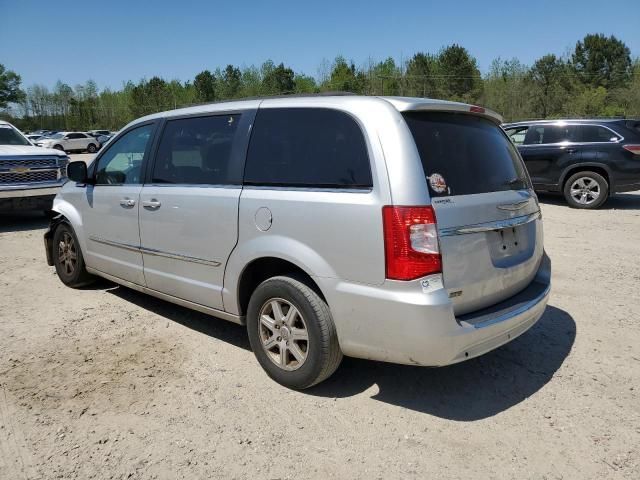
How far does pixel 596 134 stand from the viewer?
1041 cm

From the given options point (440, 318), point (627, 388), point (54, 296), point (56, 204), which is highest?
point (56, 204)

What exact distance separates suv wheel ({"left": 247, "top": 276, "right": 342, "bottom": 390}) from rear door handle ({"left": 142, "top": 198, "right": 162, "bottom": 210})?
124cm

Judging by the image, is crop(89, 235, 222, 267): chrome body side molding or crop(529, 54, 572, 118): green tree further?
crop(529, 54, 572, 118): green tree

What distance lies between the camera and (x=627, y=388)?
3.32m

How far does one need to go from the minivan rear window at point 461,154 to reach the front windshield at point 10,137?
389 inches

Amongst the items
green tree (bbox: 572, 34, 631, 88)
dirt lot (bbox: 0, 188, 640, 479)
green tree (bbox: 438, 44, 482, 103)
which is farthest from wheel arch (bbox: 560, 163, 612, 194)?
green tree (bbox: 572, 34, 631, 88)

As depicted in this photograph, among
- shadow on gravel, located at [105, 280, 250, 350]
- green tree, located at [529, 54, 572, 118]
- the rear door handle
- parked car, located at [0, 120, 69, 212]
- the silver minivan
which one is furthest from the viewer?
green tree, located at [529, 54, 572, 118]

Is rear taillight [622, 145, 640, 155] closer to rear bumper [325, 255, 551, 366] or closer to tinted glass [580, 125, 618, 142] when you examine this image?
tinted glass [580, 125, 618, 142]

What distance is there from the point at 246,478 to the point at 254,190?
1750 millimetres

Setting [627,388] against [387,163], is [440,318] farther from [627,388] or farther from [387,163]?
[627,388]

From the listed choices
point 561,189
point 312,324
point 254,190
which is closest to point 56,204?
point 254,190

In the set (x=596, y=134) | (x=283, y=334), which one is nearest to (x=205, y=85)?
(x=596, y=134)

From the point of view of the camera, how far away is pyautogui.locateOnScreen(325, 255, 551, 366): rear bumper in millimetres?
2666

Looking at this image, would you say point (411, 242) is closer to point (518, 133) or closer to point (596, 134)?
point (596, 134)
